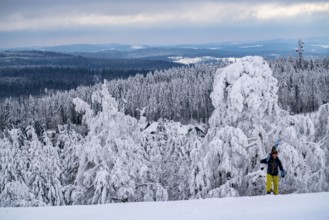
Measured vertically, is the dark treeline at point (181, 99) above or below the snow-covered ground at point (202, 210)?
below

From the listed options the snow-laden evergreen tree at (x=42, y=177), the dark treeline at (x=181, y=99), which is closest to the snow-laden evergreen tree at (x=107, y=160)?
the snow-laden evergreen tree at (x=42, y=177)

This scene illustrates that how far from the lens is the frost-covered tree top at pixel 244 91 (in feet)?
45.5

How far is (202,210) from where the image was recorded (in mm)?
10086

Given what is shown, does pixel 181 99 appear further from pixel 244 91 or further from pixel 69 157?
pixel 244 91

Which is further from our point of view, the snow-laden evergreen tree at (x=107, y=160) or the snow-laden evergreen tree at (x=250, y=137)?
the snow-laden evergreen tree at (x=107, y=160)

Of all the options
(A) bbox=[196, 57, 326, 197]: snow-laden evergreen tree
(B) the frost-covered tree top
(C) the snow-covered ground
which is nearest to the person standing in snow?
(A) bbox=[196, 57, 326, 197]: snow-laden evergreen tree

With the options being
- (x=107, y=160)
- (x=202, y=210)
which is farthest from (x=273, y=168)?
(x=107, y=160)

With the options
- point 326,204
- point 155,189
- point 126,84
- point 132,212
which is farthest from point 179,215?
point 126,84

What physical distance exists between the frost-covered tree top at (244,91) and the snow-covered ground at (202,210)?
405 cm

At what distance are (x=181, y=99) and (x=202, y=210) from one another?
288 ft

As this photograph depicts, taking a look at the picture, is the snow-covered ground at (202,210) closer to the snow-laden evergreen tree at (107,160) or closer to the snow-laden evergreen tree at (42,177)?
the snow-laden evergreen tree at (107,160)

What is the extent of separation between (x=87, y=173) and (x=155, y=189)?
10.3 ft

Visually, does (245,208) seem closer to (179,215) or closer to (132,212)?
(179,215)

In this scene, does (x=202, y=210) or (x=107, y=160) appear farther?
(x=107, y=160)
